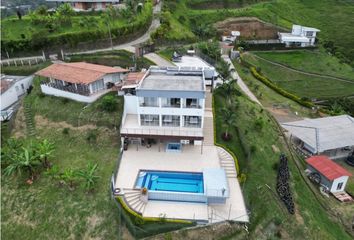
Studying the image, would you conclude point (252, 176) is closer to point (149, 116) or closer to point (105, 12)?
point (149, 116)

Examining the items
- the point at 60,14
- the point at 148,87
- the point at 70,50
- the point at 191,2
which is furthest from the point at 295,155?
the point at 191,2

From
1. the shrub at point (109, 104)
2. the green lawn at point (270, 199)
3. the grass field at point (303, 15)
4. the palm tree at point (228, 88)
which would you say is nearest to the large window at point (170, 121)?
the green lawn at point (270, 199)

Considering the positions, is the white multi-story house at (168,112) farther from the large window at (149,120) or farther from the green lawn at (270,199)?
the green lawn at (270,199)

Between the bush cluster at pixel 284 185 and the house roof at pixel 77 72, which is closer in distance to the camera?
the bush cluster at pixel 284 185

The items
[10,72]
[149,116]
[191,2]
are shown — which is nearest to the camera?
[149,116]

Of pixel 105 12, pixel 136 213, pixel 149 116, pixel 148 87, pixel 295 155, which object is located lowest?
pixel 295 155
